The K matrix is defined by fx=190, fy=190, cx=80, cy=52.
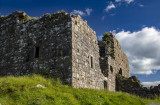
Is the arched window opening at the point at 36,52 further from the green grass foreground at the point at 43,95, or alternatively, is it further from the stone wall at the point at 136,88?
the stone wall at the point at 136,88

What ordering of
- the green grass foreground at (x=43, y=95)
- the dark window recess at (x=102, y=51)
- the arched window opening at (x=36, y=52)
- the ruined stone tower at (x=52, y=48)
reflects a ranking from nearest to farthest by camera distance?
the green grass foreground at (x=43, y=95)
the ruined stone tower at (x=52, y=48)
the arched window opening at (x=36, y=52)
the dark window recess at (x=102, y=51)

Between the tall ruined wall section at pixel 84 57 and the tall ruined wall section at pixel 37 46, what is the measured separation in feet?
1.39

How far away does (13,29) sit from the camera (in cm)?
1372

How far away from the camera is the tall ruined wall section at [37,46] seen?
1081 centimetres

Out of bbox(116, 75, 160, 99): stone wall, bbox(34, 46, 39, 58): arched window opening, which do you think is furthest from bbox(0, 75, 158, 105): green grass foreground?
bbox(116, 75, 160, 99): stone wall

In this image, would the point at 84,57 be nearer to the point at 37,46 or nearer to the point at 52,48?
the point at 52,48

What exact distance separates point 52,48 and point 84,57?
6.98 ft

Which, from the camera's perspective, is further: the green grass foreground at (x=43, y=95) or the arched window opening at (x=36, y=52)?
the arched window opening at (x=36, y=52)

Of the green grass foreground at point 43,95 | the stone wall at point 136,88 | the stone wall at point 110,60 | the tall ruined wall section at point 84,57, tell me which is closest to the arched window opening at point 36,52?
the green grass foreground at point 43,95

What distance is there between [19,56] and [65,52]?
3665 millimetres

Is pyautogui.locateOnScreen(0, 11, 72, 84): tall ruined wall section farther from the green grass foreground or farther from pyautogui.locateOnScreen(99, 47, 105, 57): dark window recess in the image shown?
pyautogui.locateOnScreen(99, 47, 105, 57): dark window recess

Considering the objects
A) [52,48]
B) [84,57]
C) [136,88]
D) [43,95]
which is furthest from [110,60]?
[43,95]

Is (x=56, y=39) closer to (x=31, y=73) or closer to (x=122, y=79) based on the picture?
(x=31, y=73)

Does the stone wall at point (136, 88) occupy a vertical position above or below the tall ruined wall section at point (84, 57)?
below
